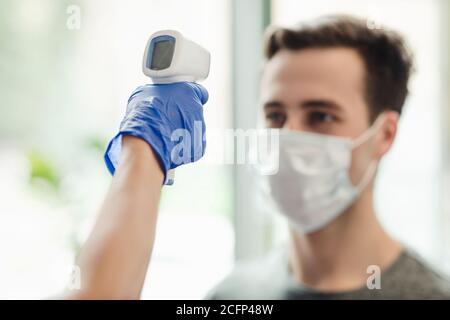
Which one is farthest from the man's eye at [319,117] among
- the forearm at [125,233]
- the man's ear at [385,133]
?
the forearm at [125,233]

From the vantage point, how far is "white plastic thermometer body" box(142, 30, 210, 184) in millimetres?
657

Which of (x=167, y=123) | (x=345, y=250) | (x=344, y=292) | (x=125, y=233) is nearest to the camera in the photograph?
(x=125, y=233)

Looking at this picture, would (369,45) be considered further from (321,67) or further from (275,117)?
(275,117)

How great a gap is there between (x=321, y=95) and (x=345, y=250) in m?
0.34

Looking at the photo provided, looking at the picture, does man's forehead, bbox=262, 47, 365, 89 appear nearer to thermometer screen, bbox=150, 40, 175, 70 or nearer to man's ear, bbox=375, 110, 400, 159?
man's ear, bbox=375, 110, 400, 159

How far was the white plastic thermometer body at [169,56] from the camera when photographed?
657 millimetres

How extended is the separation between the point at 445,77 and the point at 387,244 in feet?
3.65

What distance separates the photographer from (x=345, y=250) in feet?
3.84

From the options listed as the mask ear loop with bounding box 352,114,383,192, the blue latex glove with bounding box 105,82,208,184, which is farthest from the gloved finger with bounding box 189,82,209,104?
the mask ear loop with bounding box 352,114,383,192

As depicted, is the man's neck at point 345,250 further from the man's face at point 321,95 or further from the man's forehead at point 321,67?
the man's forehead at point 321,67

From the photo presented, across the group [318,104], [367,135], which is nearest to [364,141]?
[367,135]

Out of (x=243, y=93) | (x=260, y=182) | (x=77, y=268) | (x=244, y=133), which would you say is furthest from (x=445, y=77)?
(x=77, y=268)

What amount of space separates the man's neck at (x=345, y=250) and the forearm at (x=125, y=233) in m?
0.61

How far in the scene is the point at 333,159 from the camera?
1.13m
